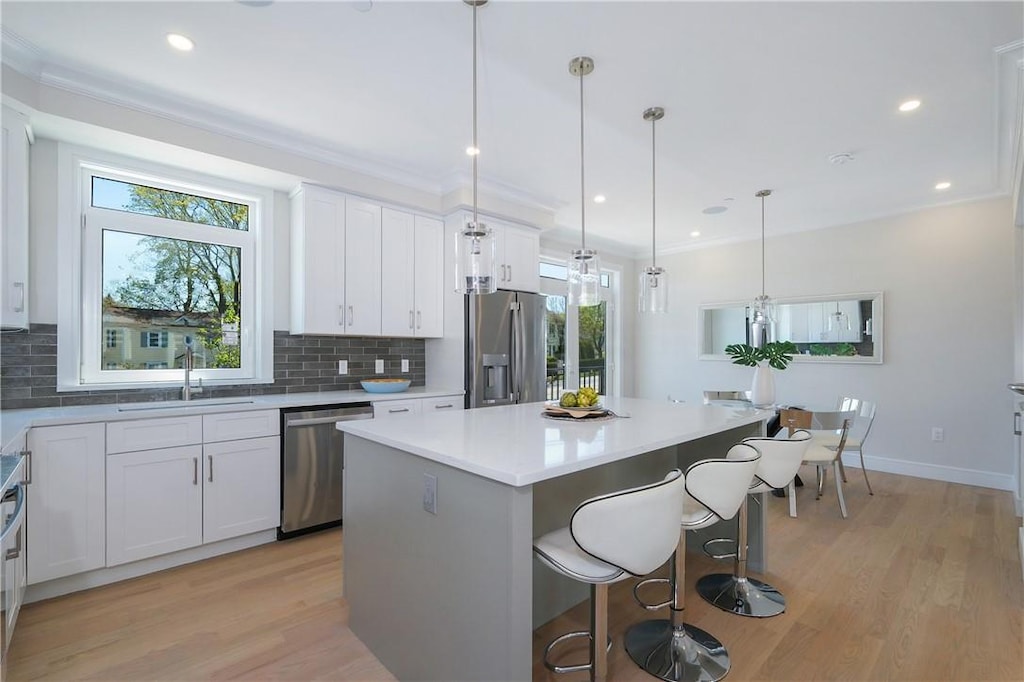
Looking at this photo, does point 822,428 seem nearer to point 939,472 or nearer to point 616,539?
point 939,472

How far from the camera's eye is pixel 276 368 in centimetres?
370

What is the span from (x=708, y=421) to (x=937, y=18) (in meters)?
2.00

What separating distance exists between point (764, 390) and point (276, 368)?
135 inches

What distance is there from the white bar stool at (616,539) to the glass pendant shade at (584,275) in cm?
117

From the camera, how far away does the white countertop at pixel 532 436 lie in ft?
4.87

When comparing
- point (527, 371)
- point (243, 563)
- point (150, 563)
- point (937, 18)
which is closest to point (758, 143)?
point (937, 18)

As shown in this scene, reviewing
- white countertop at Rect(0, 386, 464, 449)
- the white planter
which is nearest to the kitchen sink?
white countertop at Rect(0, 386, 464, 449)

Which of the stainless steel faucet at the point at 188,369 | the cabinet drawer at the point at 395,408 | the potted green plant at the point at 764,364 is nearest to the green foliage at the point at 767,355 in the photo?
the potted green plant at the point at 764,364

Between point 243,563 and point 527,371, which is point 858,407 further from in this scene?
point 243,563

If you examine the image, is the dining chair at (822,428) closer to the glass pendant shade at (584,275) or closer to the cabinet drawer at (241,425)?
the glass pendant shade at (584,275)

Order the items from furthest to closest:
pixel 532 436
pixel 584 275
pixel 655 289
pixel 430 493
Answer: pixel 655 289, pixel 584 275, pixel 532 436, pixel 430 493

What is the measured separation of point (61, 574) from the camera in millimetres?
2400

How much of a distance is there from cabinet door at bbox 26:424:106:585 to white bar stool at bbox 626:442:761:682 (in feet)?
8.96

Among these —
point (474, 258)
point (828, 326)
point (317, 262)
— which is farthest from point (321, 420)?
point (828, 326)
